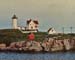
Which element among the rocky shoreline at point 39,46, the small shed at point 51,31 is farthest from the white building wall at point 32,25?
the rocky shoreline at point 39,46

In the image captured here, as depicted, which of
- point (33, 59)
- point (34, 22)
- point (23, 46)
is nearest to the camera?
point (33, 59)

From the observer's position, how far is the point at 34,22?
368 feet

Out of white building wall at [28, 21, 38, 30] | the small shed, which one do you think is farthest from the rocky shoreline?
white building wall at [28, 21, 38, 30]

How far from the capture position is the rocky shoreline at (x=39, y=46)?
9594 cm

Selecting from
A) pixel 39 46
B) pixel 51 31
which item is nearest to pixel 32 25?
pixel 51 31

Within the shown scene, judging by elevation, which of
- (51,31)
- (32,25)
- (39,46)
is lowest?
(39,46)

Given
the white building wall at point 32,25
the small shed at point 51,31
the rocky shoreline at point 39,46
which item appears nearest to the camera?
the rocky shoreline at point 39,46

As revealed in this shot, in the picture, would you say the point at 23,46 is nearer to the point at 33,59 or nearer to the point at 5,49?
the point at 5,49

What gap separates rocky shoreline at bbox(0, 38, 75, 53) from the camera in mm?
95938

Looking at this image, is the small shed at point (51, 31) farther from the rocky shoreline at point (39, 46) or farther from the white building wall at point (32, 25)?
the rocky shoreline at point (39, 46)

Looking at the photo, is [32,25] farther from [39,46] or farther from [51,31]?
[39,46]

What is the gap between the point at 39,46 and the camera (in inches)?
3821

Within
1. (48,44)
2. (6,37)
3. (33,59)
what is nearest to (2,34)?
(6,37)

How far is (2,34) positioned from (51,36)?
8.58 meters
